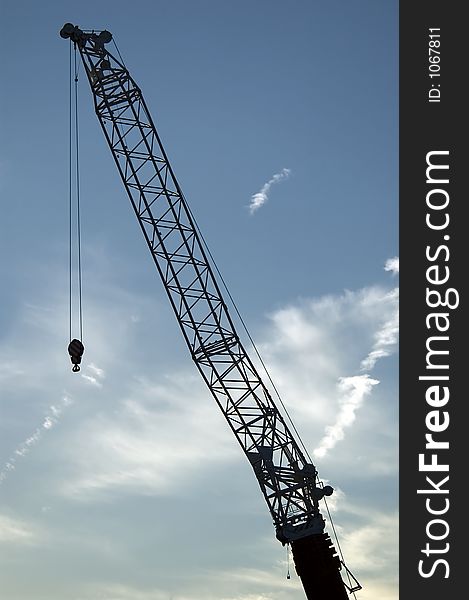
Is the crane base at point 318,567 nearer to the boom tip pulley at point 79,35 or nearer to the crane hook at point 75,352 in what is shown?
the crane hook at point 75,352

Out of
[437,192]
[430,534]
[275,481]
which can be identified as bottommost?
[430,534]

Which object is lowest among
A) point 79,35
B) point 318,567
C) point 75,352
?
point 318,567

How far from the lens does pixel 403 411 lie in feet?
108

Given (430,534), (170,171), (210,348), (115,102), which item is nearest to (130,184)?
(170,171)

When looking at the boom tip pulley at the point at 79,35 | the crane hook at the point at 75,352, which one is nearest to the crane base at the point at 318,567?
the crane hook at the point at 75,352

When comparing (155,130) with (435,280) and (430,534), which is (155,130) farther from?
(430,534)

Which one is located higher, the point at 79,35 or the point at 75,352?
the point at 79,35

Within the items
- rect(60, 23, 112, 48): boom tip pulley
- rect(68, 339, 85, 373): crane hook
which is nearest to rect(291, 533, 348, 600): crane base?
rect(68, 339, 85, 373): crane hook

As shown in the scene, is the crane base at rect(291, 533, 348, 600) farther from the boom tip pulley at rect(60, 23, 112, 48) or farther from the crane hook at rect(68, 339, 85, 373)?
the boom tip pulley at rect(60, 23, 112, 48)

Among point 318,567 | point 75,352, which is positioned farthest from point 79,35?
point 318,567

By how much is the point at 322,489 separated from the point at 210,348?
12.0 meters

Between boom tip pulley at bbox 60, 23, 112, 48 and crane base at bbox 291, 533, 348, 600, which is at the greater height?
boom tip pulley at bbox 60, 23, 112, 48

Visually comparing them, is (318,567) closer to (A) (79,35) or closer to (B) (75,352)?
(B) (75,352)

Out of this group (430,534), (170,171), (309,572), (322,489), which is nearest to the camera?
(430,534)
